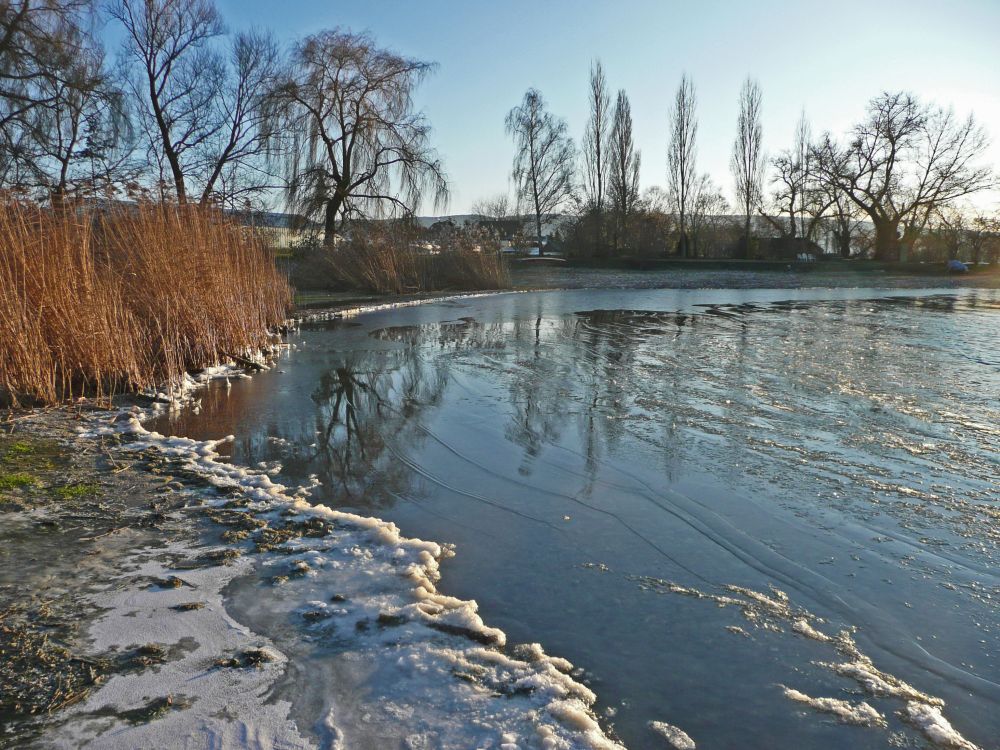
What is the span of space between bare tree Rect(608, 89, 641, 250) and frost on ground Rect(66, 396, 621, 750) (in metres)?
33.4

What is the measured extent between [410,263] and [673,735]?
1871 cm

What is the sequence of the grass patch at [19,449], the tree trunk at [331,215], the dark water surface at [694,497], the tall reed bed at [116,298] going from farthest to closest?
the tree trunk at [331,215] < the tall reed bed at [116,298] < the grass patch at [19,449] < the dark water surface at [694,497]

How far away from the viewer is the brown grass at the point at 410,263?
762 inches

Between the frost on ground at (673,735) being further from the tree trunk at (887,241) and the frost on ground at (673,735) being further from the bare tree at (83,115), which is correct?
the tree trunk at (887,241)

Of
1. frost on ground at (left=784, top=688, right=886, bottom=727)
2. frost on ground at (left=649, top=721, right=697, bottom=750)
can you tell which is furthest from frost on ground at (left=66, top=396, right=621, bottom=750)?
frost on ground at (left=784, top=688, right=886, bottom=727)

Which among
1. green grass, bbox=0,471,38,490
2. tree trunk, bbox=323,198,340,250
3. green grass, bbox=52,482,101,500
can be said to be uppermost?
tree trunk, bbox=323,198,340,250

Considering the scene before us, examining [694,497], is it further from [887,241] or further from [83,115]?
[887,241]

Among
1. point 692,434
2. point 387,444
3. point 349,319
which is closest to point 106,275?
point 387,444

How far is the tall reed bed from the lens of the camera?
5.62 metres

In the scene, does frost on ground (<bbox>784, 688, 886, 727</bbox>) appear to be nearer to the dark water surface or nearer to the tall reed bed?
the dark water surface

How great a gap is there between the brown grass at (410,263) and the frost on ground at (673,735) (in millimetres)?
17809

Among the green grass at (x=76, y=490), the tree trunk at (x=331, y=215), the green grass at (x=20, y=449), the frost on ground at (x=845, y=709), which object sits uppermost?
the tree trunk at (x=331, y=215)

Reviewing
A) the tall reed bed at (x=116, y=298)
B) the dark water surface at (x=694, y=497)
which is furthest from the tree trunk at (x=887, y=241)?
the tall reed bed at (x=116, y=298)

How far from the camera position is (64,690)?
2129mm
